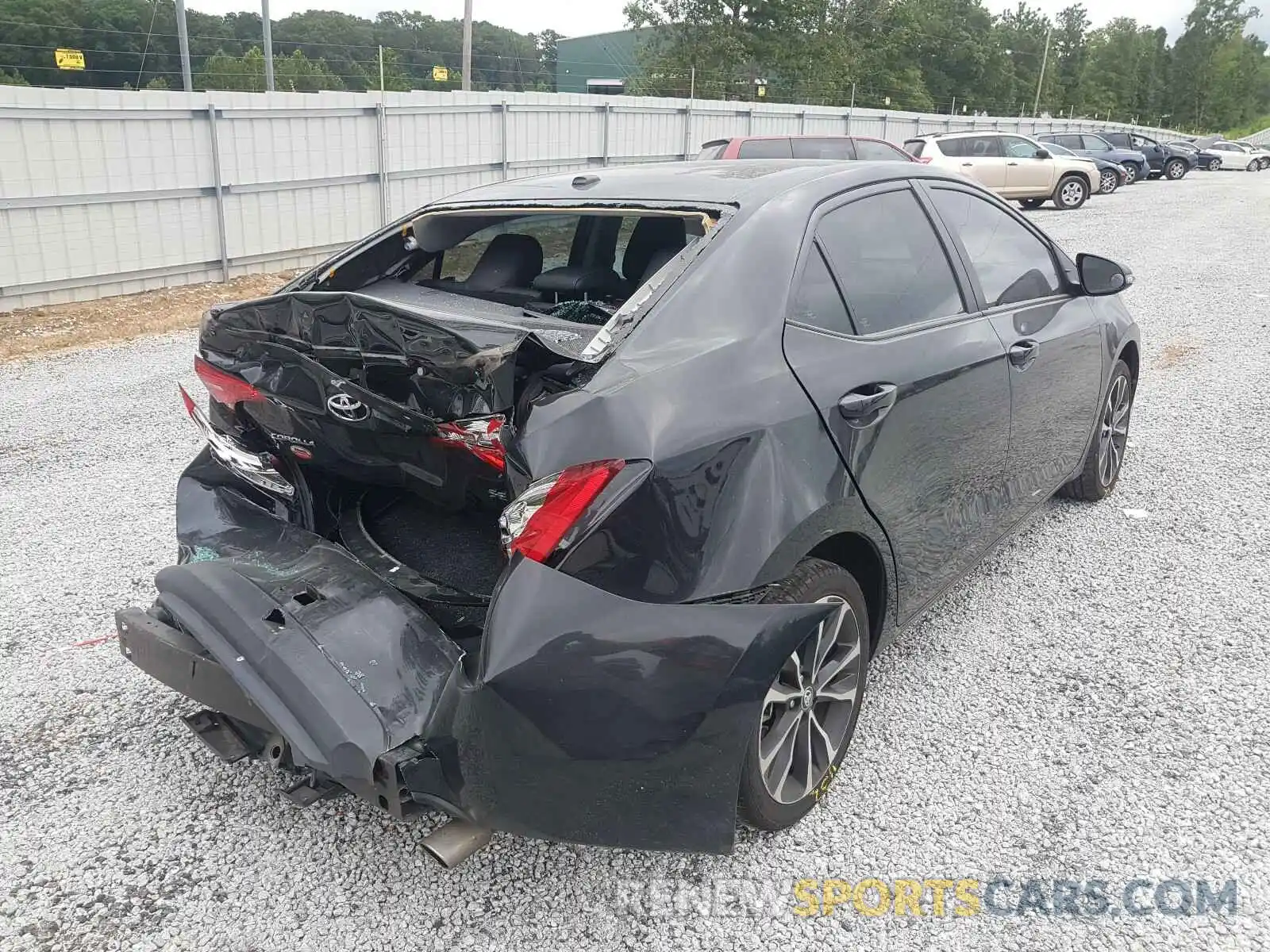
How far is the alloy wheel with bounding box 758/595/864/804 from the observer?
241 centimetres

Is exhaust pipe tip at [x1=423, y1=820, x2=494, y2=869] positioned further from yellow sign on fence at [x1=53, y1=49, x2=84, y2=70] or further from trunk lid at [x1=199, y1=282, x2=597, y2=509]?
yellow sign on fence at [x1=53, y1=49, x2=84, y2=70]

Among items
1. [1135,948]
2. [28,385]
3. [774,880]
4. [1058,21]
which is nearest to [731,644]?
[774,880]

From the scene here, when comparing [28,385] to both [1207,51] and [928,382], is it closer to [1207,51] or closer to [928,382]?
[928,382]

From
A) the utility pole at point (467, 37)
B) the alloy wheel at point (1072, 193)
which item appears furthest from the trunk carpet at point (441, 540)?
the alloy wheel at point (1072, 193)

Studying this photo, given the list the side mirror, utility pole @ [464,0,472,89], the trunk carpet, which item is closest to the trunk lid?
the trunk carpet

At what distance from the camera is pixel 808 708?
252 cm

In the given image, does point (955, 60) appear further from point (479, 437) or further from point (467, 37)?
point (479, 437)

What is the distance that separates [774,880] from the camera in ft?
8.00

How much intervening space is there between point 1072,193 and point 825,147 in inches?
422

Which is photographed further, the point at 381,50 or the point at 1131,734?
the point at 381,50

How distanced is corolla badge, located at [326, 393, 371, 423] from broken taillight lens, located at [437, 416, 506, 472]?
21cm

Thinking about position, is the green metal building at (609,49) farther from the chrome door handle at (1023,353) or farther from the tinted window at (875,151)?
the chrome door handle at (1023,353)

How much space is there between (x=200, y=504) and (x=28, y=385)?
17.6 feet

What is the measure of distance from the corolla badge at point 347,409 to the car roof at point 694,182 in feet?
3.46
